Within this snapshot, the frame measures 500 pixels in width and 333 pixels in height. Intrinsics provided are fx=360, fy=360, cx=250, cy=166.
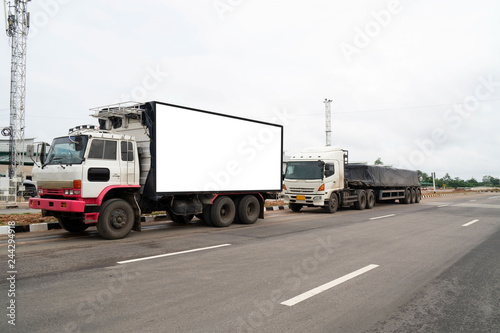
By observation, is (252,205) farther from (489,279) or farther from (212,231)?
(489,279)

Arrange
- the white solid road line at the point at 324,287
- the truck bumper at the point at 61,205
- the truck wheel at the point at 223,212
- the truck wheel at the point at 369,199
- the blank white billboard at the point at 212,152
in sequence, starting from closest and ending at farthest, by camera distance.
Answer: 1. the white solid road line at the point at 324,287
2. the truck bumper at the point at 61,205
3. the blank white billboard at the point at 212,152
4. the truck wheel at the point at 223,212
5. the truck wheel at the point at 369,199

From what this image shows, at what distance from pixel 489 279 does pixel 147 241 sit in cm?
685

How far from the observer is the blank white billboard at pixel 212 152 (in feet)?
31.4

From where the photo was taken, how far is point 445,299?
15.0 ft

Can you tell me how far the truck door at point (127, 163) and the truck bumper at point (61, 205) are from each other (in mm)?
1230

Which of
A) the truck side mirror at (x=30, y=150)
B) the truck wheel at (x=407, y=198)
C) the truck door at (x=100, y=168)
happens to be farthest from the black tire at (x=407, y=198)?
the truck side mirror at (x=30, y=150)

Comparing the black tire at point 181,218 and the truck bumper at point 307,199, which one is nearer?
the black tire at point 181,218

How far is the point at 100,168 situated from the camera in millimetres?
8609

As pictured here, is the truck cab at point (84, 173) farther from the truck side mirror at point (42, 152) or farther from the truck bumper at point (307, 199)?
the truck bumper at point (307, 199)

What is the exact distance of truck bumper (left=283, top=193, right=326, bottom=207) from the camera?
16.8m

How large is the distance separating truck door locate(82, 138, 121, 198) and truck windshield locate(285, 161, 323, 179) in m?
10.2

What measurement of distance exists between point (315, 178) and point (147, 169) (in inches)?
374

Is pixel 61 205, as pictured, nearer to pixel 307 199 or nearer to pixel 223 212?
pixel 223 212

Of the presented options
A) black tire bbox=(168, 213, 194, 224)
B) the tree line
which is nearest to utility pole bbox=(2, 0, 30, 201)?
black tire bbox=(168, 213, 194, 224)
